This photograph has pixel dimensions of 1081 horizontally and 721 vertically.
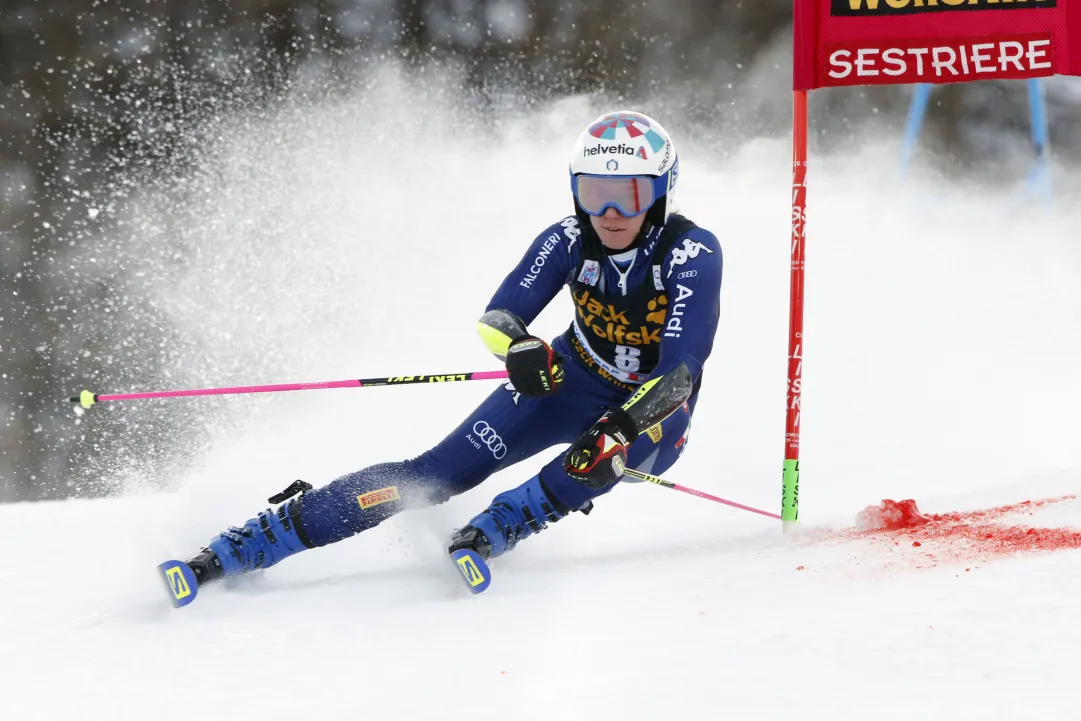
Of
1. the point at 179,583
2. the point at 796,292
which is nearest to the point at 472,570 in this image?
the point at 179,583

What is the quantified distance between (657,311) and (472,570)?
1054mm

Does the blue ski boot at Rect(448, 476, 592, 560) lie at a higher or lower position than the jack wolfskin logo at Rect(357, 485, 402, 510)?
lower

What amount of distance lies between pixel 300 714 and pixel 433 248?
6.56 metres

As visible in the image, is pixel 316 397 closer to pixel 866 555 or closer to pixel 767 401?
pixel 767 401

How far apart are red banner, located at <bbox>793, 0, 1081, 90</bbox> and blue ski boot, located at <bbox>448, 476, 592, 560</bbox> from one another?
1964 mm

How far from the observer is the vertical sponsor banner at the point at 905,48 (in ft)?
12.8

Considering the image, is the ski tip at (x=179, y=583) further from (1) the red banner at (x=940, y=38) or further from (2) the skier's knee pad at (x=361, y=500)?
(1) the red banner at (x=940, y=38)

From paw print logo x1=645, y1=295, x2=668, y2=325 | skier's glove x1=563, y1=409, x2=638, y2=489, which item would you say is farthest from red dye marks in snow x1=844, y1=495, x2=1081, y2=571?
paw print logo x1=645, y1=295, x2=668, y2=325

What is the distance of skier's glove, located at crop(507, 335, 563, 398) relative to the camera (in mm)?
3264

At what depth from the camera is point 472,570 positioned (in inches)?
123

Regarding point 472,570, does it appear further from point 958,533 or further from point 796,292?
point 796,292

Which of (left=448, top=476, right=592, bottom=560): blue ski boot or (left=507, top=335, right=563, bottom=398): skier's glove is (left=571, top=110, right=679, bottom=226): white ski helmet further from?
(left=448, top=476, right=592, bottom=560): blue ski boot

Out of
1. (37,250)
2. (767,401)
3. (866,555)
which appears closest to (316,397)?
(767,401)

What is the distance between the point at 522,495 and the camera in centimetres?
342
